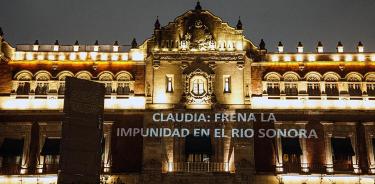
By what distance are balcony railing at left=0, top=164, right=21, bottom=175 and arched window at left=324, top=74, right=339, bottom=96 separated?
87.6 feet

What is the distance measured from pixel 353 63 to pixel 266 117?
936 cm

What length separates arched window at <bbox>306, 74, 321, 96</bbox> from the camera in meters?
45.2

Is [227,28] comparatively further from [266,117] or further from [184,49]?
[266,117]

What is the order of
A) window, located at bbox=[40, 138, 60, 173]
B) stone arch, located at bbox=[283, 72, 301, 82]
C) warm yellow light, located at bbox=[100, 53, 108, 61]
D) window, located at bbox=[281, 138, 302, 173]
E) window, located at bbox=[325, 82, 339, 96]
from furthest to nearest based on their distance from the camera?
warm yellow light, located at bbox=[100, 53, 108, 61] < stone arch, located at bbox=[283, 72, 301, 82] < window, located at bbox=[325, 82, 339, 96] < window, located at bbox=[281, 138, 302, 173] < window, located at bbox=[40, 138, 60, 173]

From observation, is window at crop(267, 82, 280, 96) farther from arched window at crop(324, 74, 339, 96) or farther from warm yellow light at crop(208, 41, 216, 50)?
warm yellow light at crop(208, 41, 216, 50)

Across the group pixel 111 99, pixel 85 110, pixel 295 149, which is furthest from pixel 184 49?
pixel 85 110

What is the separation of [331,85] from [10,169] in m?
27.9

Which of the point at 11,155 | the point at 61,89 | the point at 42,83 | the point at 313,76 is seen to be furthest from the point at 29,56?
the point at 313,76

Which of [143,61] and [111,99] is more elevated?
[143,61]

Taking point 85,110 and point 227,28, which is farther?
point 227,28

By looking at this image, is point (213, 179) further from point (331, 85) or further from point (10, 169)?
point (10, 169)

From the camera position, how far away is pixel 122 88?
45531 mm

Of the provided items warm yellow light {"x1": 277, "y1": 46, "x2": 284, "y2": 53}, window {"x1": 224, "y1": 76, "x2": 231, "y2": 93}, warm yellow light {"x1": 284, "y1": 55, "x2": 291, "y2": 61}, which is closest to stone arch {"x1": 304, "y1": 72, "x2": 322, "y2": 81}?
warm yellow light {"x1": 284, "y1": 55, "x2": 291, "y2": 61}

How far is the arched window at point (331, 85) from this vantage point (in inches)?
1779
